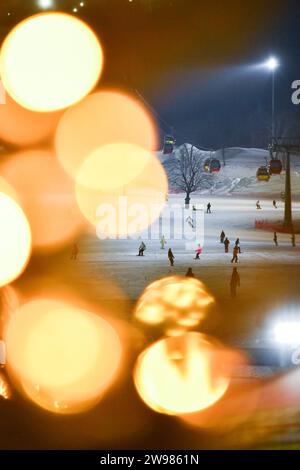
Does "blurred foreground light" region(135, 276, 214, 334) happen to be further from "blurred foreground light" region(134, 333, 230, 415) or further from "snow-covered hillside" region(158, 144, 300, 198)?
"snow-covered hillside" region(158, 144, 300, 198)

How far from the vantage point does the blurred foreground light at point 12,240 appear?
13805mm

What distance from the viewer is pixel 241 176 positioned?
60.8 m

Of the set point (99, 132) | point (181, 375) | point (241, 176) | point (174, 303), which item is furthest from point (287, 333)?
point (99, 132)

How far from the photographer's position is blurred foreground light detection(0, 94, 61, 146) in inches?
476

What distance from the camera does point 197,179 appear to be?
6462cm

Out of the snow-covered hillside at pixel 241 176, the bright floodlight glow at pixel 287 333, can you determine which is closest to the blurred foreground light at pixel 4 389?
the bright floodlight glow at pixel 287 333

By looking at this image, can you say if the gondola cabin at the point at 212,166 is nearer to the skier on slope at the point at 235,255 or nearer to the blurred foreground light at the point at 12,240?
the skier on slope at the point at 235,255

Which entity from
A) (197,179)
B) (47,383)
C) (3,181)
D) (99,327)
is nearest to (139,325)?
(99,327)

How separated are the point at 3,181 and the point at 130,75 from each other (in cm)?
497

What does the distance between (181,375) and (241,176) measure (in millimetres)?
55364

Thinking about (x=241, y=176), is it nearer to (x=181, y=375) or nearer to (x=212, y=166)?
(x=212, y=166)

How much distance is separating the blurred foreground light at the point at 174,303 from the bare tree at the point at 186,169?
1892 inches

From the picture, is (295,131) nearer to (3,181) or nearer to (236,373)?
(3,181)
